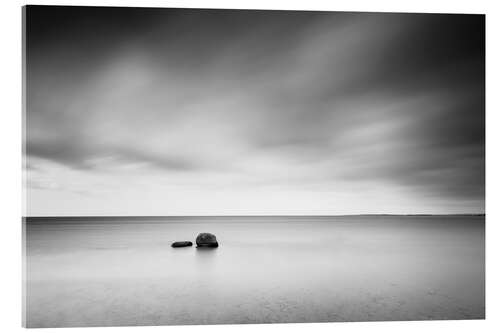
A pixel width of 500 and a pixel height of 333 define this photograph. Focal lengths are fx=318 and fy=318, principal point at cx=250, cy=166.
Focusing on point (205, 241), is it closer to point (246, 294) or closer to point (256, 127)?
point (246, 294)

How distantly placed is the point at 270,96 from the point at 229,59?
0.67m

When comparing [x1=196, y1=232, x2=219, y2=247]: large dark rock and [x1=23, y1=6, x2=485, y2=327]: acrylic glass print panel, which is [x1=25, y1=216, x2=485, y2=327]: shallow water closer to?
[x1=23, y1=6, x2=485, y2=327]: acrylic glass print panel

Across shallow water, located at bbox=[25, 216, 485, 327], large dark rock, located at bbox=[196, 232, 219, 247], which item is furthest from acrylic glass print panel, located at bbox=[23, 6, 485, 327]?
large dark rock, located at bbox=[196, 232, 219, 247]

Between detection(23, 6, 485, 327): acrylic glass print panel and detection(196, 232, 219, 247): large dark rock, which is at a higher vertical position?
detection(23, 6, 485, 327): acrylic glass print panel

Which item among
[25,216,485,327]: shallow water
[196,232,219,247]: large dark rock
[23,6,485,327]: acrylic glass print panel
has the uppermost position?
[23,6,485,327]: acrylic glass print panel

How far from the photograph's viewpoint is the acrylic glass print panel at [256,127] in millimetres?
3273

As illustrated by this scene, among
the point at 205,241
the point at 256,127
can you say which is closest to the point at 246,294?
the point at 256,127

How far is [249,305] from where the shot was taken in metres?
3.39

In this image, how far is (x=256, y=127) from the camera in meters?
4.13

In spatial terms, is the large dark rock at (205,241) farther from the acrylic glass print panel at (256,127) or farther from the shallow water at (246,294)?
the acrylic glass print panel at (256,127)

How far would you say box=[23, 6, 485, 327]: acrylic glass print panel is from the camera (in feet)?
10.7

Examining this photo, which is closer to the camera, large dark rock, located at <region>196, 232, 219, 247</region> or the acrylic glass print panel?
the acrylic glass print panel

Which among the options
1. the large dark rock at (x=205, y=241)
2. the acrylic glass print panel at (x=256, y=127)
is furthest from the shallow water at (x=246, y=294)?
the large dark rock at (x=205, y=241)
